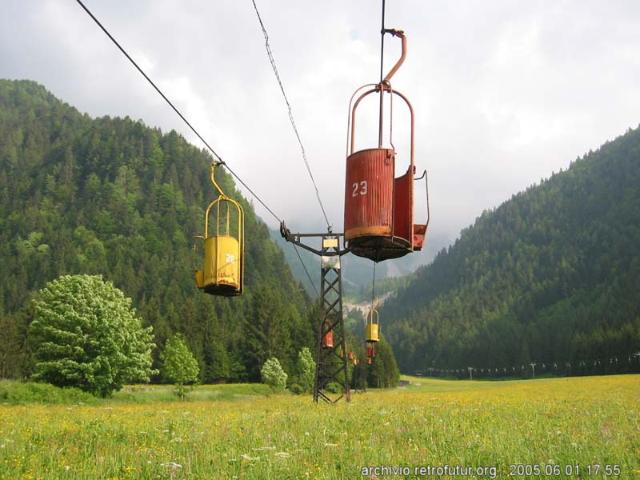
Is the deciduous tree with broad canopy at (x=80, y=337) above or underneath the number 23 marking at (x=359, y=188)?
underneath

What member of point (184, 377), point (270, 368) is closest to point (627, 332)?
point (270, 368)

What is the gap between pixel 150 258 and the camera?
157875 millimetres

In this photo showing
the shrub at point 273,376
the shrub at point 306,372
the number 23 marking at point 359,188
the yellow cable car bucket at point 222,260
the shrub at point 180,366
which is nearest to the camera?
the number 23 marking at point 359,188

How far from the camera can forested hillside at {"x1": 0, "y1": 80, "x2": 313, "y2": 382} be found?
92.3 metres

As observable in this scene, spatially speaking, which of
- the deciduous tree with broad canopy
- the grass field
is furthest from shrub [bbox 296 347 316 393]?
the grass field

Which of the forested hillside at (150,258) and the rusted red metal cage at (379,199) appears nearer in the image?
the rusted red metal cage at (379,199)

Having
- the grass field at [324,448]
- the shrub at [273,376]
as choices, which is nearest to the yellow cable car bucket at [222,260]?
the grass field at [324,448]

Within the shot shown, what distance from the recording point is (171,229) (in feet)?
579

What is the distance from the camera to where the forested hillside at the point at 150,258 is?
303 feet

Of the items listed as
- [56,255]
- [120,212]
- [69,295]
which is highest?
[120,212]

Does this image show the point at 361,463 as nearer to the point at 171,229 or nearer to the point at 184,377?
the point at 184,377

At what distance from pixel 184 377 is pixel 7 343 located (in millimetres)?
33636

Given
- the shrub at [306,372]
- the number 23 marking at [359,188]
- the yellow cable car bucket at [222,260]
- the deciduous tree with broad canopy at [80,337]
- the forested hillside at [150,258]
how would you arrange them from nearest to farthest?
the number 23 marking at [359,188]
the yellow cable car bucket at [222,260]
the deciduous tree with broad canopy at [80,337]
the shrub at [306,372]
the forested hillside at [150,258]

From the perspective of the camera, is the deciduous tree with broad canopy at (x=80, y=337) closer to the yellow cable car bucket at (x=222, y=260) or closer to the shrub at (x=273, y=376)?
the shrub at (x=273, y=376)
